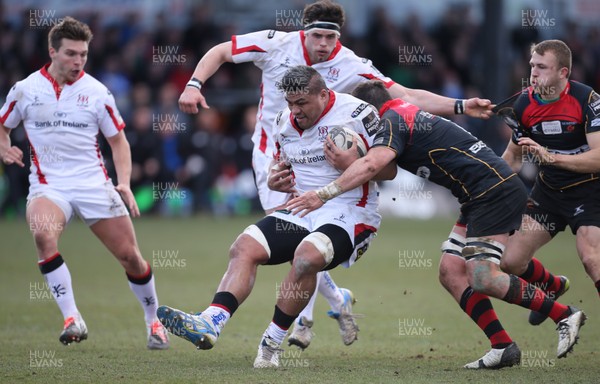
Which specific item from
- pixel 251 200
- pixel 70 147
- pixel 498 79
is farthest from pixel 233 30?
pixel 70 147

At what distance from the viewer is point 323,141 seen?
8344 millimetres

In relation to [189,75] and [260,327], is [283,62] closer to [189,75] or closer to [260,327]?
[260,327]

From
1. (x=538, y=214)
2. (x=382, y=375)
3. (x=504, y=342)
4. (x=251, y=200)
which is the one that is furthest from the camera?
(x=251, y=200)

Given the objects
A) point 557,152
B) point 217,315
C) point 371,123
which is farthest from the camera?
point 557,152

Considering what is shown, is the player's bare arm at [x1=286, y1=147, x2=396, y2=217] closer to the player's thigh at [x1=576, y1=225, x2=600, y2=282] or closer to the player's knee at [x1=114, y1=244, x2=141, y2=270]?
the player's thigh at [x1=576, y1=225, x2=600, y2=282]

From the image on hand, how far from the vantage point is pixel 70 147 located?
31.8ft

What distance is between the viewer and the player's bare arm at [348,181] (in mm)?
7867

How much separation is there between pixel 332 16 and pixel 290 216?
88.5 inches

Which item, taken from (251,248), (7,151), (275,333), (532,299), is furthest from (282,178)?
(7,151)

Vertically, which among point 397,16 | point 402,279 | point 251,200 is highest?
point 397,16

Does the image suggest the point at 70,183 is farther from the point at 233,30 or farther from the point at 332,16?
the point at 233,30

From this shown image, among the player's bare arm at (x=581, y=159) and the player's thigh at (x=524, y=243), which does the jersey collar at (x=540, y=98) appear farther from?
the player's thigh at (x=524, y=243)

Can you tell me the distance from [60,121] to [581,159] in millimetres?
4930

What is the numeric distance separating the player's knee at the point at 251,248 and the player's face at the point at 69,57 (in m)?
2.75
